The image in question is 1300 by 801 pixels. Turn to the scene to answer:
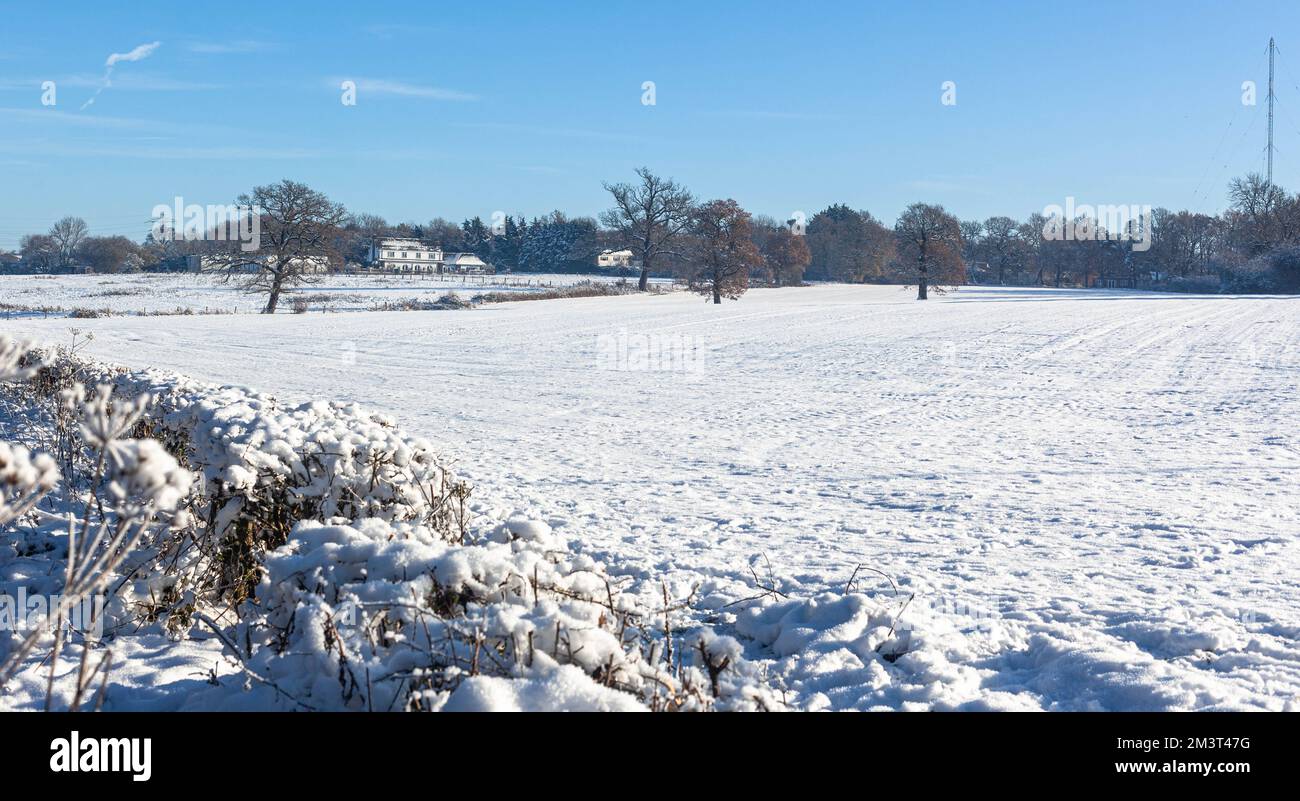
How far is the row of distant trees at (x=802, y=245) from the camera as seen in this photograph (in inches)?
2168

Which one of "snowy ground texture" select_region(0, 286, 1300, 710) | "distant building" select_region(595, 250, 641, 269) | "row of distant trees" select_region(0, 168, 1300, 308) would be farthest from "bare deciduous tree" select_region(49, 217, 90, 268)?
"snowy ground texture" select_region(0, 286, 1300, 710)

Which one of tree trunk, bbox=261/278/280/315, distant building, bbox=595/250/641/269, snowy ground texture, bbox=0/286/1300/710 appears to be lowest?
snowy ground texture, bbox=0/286/1300/710

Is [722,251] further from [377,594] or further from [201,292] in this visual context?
[377,594]

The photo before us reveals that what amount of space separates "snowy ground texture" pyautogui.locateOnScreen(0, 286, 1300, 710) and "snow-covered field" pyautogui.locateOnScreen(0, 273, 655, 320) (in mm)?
28381

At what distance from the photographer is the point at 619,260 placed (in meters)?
103

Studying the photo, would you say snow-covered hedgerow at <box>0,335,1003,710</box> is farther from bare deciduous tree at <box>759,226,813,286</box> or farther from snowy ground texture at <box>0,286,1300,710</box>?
bare deciduous tree at <box>759,226,813,286</box>

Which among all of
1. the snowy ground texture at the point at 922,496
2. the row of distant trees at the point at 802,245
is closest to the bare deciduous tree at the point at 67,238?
the row of distant trees at the point at 802,245

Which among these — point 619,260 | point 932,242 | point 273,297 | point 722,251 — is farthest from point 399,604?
point 619,260

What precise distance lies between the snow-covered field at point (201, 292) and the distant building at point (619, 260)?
1183cm

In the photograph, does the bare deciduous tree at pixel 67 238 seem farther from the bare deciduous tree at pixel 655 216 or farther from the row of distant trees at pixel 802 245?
the bare deciduous tree at pixel 655 216

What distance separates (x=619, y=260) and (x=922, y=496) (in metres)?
96.3

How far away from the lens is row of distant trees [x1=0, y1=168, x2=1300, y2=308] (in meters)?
55.1

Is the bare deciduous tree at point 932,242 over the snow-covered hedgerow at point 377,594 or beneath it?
over
